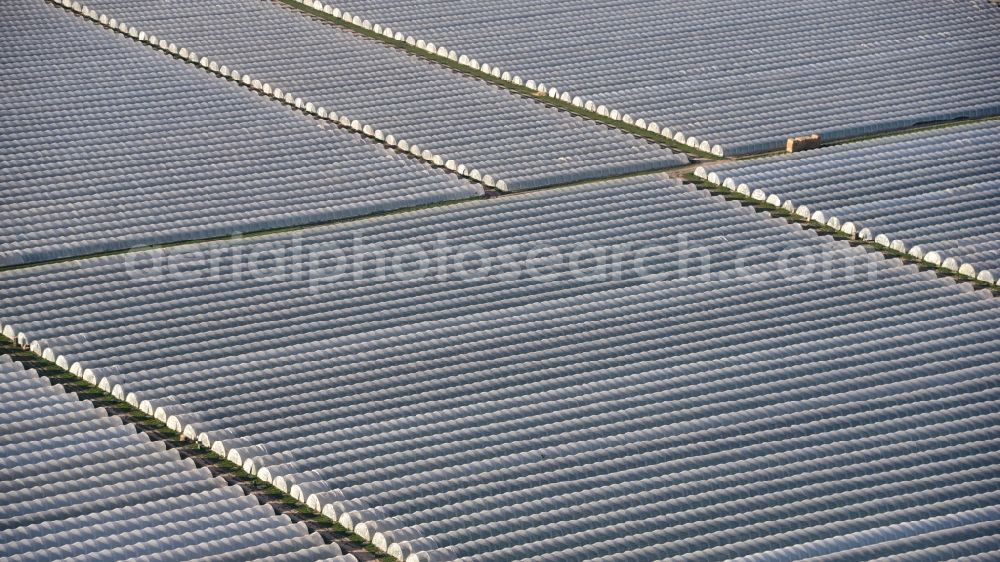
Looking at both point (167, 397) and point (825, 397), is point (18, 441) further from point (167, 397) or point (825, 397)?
point (825, 397)

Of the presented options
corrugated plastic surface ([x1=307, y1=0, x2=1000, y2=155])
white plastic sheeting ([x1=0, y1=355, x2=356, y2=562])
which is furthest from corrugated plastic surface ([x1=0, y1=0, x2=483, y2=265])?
white plastic sheeting ([x1=0, y1=355, x2=356, y2=562])

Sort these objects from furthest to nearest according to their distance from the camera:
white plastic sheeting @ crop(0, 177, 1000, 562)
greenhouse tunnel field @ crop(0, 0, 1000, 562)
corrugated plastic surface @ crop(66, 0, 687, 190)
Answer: corrugated plastic surface @ crop(66, 0, 687, 190)
greenhouse tunnel field @ crop(0, 0, 1000, 562)
white plastic sheeting @ crop(0, 177, 1000, 562)

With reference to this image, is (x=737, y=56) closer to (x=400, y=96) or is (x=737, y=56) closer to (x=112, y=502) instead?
(x=400, y=96)

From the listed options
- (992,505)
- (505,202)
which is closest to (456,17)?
(505,202)

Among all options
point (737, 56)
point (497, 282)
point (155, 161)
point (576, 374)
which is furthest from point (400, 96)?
point (576, 374)

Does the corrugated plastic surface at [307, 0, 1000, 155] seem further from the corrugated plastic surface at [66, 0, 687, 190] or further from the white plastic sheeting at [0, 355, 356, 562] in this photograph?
the white plastic sheeting at [0, 355, 356, 562]
